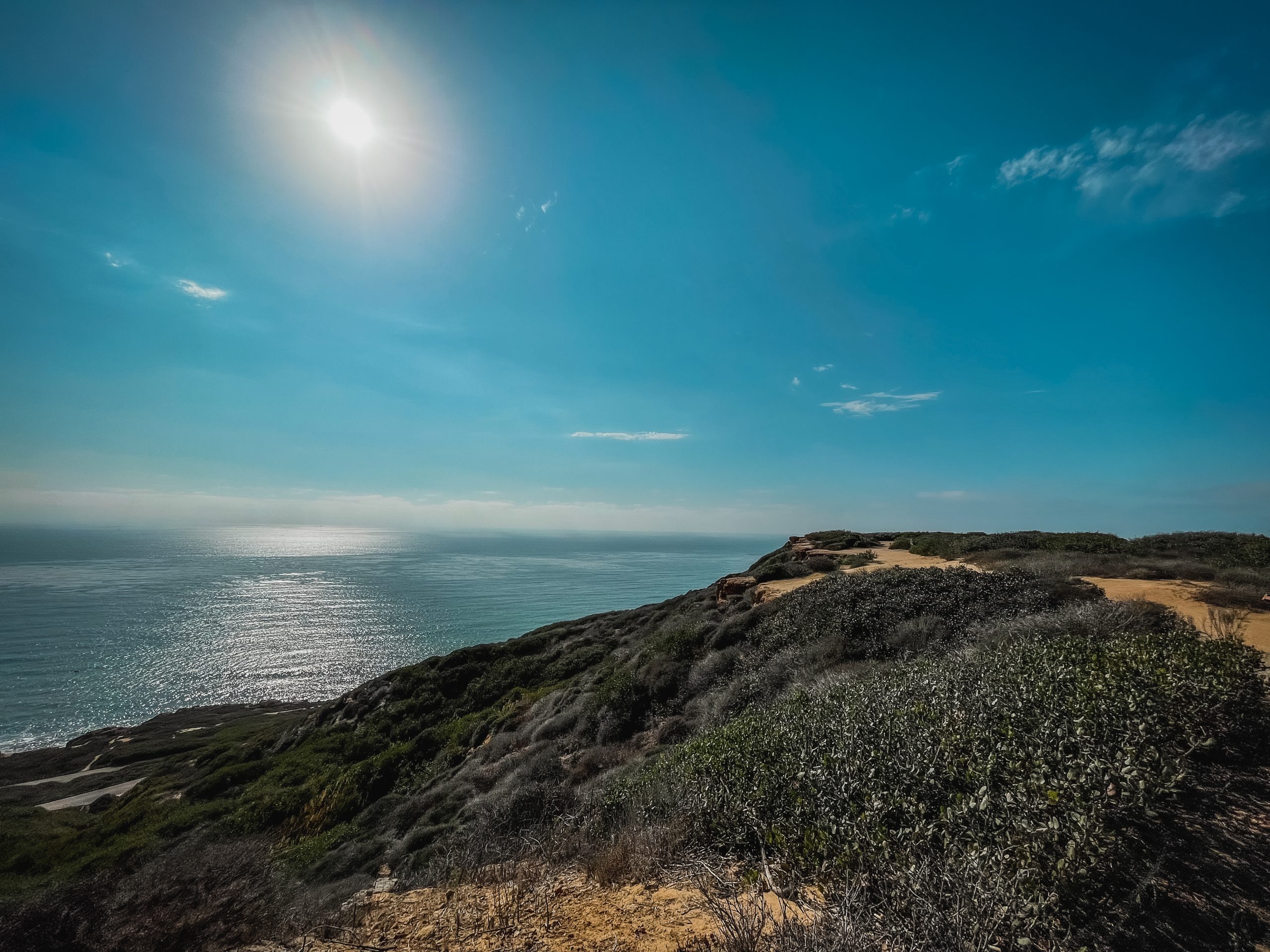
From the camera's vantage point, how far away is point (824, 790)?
4.62 metres

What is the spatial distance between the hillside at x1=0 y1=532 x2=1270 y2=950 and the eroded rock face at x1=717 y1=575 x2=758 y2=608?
110cm

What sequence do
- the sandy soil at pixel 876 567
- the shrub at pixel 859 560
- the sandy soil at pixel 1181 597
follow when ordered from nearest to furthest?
1. the sandy soil at pixel 1181 597
2. the sandy soil at pixel 876 567
3. the shrub at pixel 859 560

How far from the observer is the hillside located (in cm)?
332

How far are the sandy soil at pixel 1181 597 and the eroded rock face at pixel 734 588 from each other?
450 inches

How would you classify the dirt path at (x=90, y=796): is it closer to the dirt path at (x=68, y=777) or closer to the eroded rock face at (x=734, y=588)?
the dirt path at (x=68, y=777)

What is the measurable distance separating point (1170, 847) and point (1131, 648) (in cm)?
350

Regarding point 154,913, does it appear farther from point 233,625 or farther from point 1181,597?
point 233,625

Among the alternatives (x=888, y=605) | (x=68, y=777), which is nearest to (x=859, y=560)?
(x=888, y=605)

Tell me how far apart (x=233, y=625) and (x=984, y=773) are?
93044 millimetres

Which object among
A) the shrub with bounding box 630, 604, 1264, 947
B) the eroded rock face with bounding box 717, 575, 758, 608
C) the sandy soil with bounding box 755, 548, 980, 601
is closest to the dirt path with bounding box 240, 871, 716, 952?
the shrub with bounding box 630, 604, 1264, 947

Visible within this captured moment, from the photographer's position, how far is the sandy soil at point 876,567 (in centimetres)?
1856

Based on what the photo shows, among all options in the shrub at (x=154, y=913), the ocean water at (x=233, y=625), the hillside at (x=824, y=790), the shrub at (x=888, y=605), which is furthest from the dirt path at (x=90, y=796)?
the shrub at (x=888, y=605)

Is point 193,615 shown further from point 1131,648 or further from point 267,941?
point 1131,648

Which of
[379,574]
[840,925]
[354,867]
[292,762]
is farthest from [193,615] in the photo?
[840,925]
